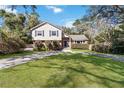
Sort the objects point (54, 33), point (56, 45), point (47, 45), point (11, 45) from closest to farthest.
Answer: point (11, 45) → point (47, 45) → point (56, 45) → point (54, 33)

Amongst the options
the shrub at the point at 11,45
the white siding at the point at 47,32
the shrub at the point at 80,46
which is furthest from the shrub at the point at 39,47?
the shrub at the point at 80,46

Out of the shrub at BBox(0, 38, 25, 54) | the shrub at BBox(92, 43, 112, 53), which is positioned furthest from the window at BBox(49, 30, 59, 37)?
the shrub at BBox(0, 38, 25, 54)

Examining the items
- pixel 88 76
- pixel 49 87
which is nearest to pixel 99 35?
pixel 88 76

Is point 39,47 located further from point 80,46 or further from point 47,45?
point 80,46

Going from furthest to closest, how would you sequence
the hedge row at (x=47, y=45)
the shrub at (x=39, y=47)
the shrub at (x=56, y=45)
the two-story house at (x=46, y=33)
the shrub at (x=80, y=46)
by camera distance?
1. the shrub at (x=80, y=46)
2. the two-story house at (x=46, y=33)
3. the shrub at (x=56, y=45)
4. the hedge row at (x=47, y=45)
5. the shrub at (x=39, y=47)

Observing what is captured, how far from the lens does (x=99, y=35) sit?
63.7 ft

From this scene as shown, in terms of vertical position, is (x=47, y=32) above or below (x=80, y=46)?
above

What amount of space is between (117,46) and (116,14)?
10.7 feet

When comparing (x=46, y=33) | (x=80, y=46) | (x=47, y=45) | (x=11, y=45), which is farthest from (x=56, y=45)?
(x=11, y=45)

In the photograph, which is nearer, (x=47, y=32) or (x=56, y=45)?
(x=56, y=45)

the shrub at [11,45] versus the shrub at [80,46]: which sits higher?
the shrub at [11,45]

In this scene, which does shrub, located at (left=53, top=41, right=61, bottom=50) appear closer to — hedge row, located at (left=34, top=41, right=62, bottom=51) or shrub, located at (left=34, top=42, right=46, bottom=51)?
hedge row, located at (left=34, top=41, right=62, bottom=51)

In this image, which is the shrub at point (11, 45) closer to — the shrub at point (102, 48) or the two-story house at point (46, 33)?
the two-story house at point (46, 33)
